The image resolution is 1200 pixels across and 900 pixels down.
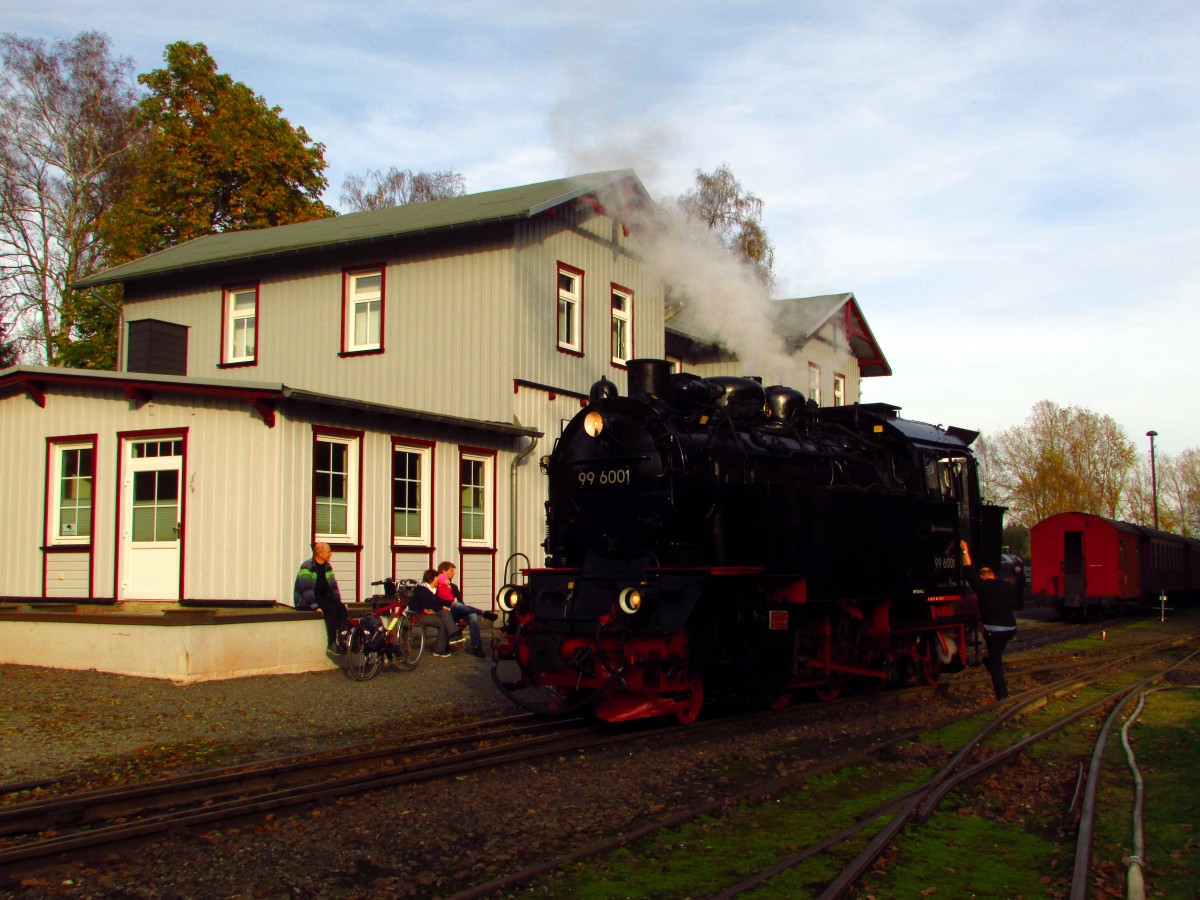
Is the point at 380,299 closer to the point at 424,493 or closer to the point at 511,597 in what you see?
the point at 424,493

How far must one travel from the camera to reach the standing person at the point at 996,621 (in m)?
11.2

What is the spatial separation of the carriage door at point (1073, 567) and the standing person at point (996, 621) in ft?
52.7

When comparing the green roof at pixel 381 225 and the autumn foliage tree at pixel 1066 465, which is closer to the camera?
the green roof at pixel 381 225

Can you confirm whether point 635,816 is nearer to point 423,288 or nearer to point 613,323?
point 423,288

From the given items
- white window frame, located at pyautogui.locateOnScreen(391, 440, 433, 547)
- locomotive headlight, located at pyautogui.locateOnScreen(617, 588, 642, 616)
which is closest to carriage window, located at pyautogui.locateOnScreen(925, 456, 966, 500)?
locomotive headlight, located at pyautogui.locateOnScreen(617, 588, 642, 616)

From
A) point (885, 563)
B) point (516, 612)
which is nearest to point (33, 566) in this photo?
point (516, 612)

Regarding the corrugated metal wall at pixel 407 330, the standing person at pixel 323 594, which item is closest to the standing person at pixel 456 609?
the standing person at pixel 323 594

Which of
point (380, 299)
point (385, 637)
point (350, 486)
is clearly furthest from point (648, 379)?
point (380, 299)

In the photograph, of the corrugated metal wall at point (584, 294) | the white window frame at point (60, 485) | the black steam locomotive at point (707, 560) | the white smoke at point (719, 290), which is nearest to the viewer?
the black steam locomotive at point (707, 560)

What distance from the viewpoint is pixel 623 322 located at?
2044cm

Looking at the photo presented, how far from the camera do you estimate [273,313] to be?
19.4m

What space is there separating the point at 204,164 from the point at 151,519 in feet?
65.6

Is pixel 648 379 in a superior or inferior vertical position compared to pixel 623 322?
inferior

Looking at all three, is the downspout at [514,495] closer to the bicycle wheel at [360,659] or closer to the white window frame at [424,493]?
the white window frame at [424,493]
